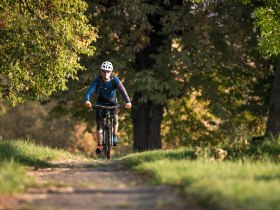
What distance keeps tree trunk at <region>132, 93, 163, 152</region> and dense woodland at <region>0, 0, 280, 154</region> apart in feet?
0.12

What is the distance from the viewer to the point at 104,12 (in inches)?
925

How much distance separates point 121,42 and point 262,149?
10.6 metres

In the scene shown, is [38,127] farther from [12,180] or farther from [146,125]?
[12,180]

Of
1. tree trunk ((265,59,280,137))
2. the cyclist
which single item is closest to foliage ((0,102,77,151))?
tree trunk ((265,59,280,137))

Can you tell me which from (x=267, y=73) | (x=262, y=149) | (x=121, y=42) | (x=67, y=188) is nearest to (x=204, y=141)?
(x=267, y=73)

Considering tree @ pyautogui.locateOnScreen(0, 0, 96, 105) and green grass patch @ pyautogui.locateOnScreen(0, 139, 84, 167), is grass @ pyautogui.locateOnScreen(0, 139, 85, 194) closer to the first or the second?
green grass patch @ pyautogui.locateOnScreen(0, 139, 84, 167)

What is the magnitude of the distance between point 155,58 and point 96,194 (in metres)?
14.6

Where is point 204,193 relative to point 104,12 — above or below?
below

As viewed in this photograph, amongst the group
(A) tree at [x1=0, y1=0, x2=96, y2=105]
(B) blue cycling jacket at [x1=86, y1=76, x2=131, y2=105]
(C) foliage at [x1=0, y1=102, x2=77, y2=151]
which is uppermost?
(A) tree at [x1=0, y1=0, x2=96, y2=105]

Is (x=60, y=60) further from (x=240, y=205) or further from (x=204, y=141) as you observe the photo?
(x=204, y=141)

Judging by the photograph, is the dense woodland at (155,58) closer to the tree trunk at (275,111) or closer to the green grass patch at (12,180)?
the tree trunk at (275,111)

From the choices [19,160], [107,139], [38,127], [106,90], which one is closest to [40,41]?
[106,90]

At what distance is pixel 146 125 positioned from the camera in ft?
82.3

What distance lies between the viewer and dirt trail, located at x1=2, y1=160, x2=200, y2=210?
7.81m
